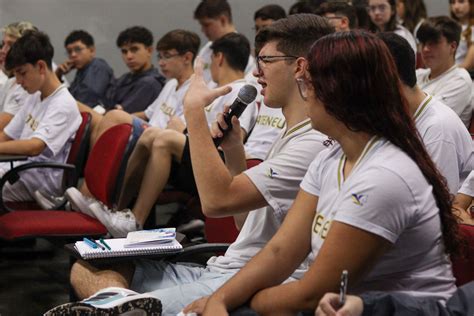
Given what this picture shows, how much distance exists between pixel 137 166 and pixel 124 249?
2.05 meters

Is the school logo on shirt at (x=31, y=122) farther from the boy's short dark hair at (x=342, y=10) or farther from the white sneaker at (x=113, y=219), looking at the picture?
the boy's short dark hair at (x=342, y=10)

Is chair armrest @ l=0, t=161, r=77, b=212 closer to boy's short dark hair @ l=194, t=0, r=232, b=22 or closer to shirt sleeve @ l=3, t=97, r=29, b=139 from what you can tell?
shirt sleeve @ l=3, t=97, r=29, b=139

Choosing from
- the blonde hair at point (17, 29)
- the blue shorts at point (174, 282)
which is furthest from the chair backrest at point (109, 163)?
the blonde hair at point (17, 29)

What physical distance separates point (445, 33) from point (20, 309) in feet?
8.40

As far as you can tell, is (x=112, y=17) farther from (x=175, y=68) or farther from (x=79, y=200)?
(x=79, y=200)

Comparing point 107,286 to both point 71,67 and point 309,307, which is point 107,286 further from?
point 71,67

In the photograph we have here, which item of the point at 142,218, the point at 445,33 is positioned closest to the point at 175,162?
the point at 142,218

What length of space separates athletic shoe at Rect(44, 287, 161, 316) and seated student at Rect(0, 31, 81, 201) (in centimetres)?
248

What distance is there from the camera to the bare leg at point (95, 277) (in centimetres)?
248

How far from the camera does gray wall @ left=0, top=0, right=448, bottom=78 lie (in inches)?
312

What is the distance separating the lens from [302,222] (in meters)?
2.03

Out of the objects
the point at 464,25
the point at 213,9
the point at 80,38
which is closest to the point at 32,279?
the point at 213,9

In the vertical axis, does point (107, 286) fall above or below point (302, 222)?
below

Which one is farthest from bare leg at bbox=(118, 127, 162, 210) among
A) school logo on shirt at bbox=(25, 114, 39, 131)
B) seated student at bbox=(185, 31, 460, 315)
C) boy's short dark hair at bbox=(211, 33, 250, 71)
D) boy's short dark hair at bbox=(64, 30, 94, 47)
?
boy's short dark hair at bbox=(64, 30, 94, 47)
